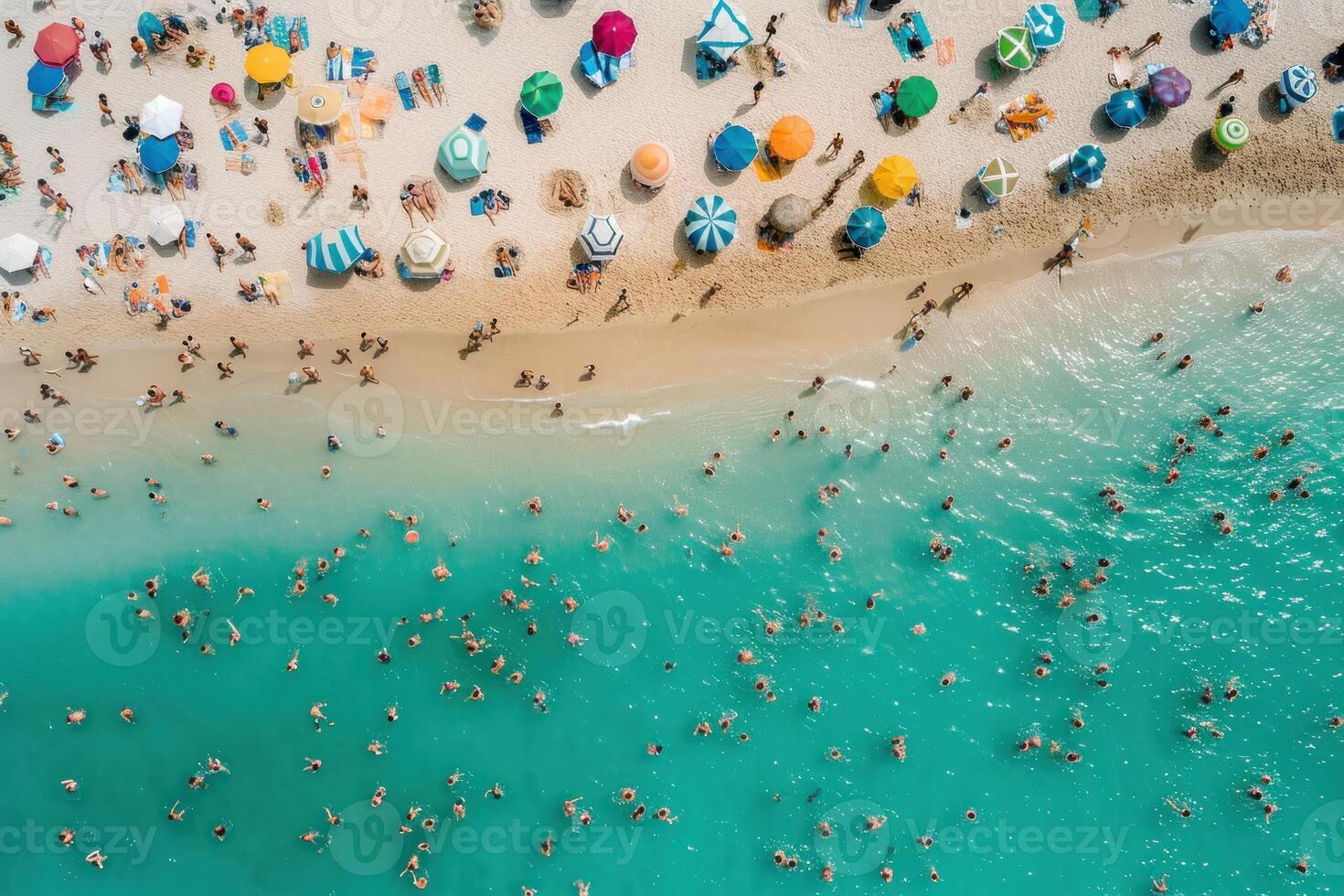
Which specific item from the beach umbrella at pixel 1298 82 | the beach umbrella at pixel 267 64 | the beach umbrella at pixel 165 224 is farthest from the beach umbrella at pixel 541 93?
the beach umbrella at pixel 1298 82

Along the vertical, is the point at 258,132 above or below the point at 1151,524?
above

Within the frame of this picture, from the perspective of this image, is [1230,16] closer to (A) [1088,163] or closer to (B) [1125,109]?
(B) [1125,109]

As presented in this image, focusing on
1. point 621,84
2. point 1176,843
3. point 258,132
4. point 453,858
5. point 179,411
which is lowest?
point 453,858

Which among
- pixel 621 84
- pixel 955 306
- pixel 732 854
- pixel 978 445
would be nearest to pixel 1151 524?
pixel 978 445

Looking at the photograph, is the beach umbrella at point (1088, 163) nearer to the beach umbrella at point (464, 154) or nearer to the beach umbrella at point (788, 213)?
the beach umbrella at point (788, 213)

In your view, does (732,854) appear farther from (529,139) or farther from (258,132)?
(258,132)

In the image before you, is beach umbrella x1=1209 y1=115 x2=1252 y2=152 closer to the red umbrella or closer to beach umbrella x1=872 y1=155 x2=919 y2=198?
beach umbrella x1=872 y1=155 x2=919 y2=198
